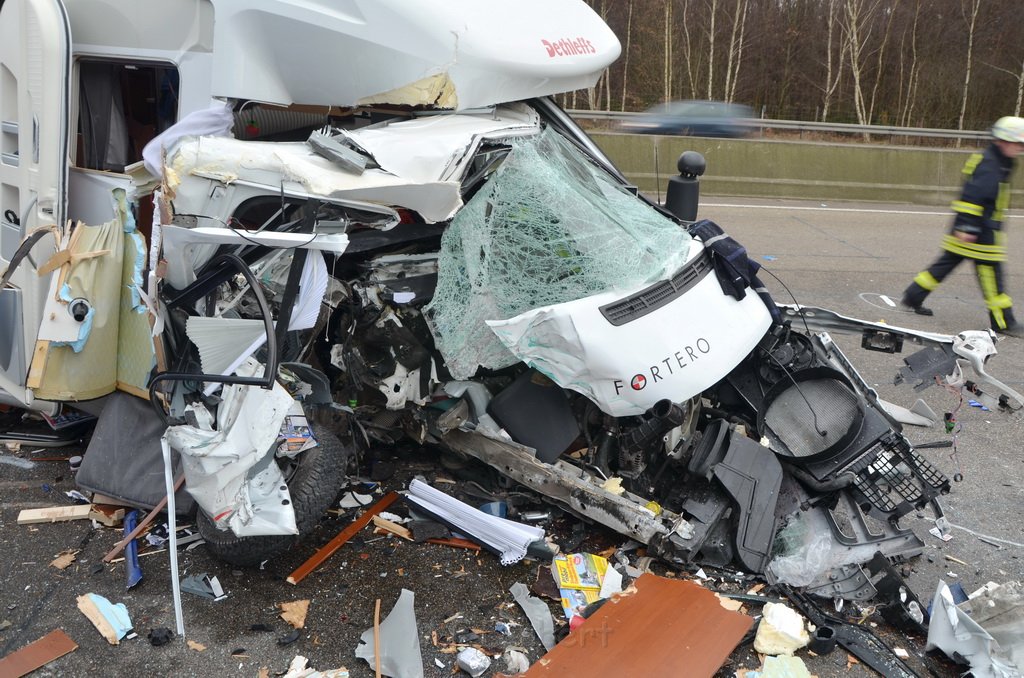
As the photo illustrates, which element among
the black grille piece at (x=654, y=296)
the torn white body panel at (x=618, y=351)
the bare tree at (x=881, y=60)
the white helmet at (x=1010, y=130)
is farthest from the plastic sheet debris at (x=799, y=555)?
the bare tree at (x=881, y=60)

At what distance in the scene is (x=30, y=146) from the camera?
3.56m

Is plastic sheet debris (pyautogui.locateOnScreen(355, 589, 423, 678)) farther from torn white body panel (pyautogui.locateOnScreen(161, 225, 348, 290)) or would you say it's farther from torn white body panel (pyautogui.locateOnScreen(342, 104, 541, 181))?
torn white body panel (pyautogui.locateOnScreen(342, 104, 541, 181))

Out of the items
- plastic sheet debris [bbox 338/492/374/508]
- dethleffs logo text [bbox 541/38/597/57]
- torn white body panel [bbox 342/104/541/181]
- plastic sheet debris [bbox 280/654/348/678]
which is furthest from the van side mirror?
plastic sheet debris [bbox 280/654/348/678]

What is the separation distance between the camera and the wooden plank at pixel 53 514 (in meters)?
3.51

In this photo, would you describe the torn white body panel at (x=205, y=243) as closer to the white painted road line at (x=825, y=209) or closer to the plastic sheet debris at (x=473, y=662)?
the plastic sheet debris at (x=473, y=662)

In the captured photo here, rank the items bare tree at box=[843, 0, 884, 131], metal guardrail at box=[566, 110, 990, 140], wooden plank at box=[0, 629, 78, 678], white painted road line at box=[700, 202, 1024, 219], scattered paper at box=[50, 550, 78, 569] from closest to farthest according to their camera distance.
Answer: wooden plank at box=[0, 629, 78, 678] → scattered paper at box=[50, 550, 78, 569] → white painted road line at box=[700, 202, 1024, 219] → metal guardrail at box=[566, 110, 990, 140] → bare tree at box=[843, 0, 884, 131]

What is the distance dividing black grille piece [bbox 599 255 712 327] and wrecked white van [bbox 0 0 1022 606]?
0.01m

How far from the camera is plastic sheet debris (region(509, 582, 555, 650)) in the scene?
117 inches

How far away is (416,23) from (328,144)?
677 millimetres


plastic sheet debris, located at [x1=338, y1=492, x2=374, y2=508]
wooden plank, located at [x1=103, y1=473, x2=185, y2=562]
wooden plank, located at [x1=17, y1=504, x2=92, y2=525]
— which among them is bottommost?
plastic sheet debris, located at [x1=338, y1=492, x2=374, y2=508]

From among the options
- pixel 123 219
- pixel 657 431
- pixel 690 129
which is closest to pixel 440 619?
pixel 657 431

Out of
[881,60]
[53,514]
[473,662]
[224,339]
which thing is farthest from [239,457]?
[881,60]

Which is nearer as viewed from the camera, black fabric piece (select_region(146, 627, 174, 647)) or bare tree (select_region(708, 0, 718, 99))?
black fabric piece (select_region(146, 627, 174, 647))

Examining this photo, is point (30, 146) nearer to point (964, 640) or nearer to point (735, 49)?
point (964, 640)
